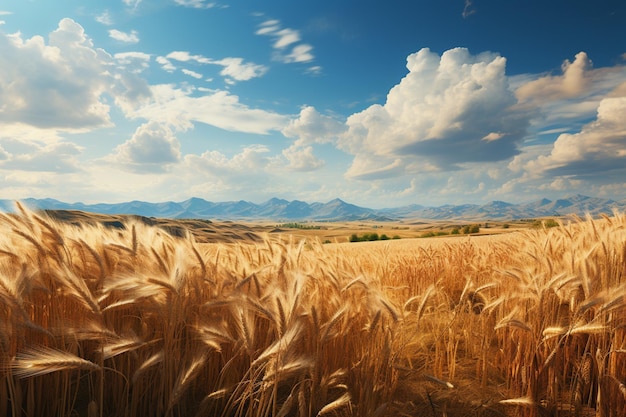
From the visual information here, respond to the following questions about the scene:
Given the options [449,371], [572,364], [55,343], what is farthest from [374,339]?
[55,343]

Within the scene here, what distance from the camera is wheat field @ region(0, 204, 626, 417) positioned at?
1.80 m

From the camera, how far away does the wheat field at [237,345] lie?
5.91 feet

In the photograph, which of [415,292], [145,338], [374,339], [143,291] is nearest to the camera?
[143,291]

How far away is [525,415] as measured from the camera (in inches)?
85.8

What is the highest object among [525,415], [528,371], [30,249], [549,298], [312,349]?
[30,249]

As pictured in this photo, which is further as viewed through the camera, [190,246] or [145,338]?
[190,246]

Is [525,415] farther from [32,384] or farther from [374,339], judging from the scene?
[32,384]

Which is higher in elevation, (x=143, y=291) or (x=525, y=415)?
Answer: (x=143, y=291)

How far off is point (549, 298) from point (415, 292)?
87.5 inches

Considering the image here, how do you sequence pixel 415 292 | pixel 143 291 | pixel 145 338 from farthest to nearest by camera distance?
pixel 415 292 < pixel 145 338 < pixel 143 291

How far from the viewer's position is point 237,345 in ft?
7.01

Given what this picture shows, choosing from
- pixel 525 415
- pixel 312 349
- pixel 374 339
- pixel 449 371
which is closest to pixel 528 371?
pixel 525 415

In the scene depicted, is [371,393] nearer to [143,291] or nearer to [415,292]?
[143,291]

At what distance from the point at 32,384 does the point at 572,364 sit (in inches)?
128
